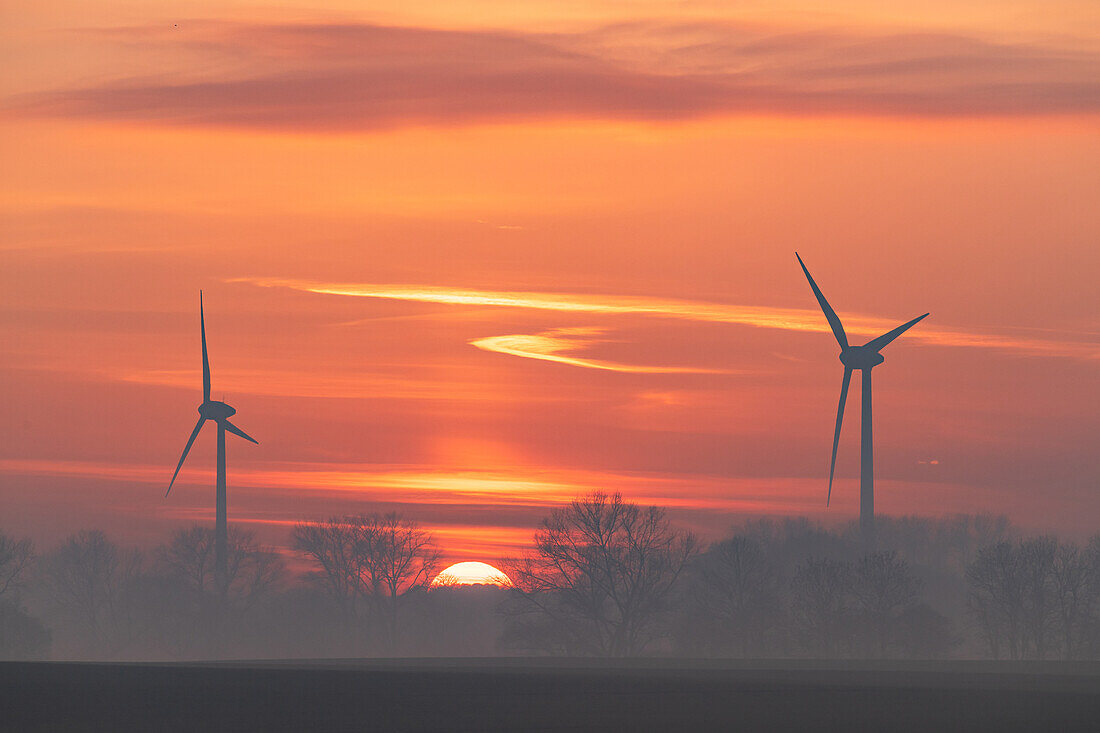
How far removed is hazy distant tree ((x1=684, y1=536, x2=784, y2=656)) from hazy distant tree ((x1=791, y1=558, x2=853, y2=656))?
1.99m

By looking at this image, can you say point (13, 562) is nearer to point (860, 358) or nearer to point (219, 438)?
point (219, 438)

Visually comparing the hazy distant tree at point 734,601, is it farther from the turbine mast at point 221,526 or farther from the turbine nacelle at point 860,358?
the turbine mast at point 221,526

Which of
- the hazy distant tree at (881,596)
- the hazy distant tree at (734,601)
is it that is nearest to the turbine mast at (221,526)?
the hazy distant tree at (734,601)

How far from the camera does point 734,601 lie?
458 feet

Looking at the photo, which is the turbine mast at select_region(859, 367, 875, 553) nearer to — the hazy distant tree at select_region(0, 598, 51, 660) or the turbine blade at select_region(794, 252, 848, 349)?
the turbine blade at select_region(794, 252, 848, 349)

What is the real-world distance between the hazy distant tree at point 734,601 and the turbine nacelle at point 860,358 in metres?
18.2

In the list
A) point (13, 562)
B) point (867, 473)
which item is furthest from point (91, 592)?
point (867, 473)

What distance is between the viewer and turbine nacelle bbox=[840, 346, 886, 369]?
142875mm

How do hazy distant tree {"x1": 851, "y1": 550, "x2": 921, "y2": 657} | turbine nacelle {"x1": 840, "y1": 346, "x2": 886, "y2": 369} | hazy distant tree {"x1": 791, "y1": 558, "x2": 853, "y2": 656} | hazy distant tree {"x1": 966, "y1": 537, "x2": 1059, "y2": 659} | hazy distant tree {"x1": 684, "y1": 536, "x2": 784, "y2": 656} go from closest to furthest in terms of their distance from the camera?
hazy distant tree {"x1": 791, "y1": 558, "x2": 853, "y2": 656}, hazy distant tree {"x1": 851, "y1": 550, "x2": 921, "y2": 657}, hazy distant tree {"x1": 684, "y1": 536, "x2": 784, "y2": 656}, hazy distant tree {"x1": 966, "y1": 537, "x2": 1059, "y2": 659}, turbine nacelle {"x1": 840, "y1": 346, "x2": 886, "y2": 369}

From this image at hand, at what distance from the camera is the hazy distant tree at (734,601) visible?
131250mm

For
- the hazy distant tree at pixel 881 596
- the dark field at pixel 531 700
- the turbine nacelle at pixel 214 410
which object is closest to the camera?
the dark field at pixel 531 700

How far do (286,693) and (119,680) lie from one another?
9380 mm

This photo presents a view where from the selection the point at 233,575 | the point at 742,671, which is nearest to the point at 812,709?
the point at 742,671

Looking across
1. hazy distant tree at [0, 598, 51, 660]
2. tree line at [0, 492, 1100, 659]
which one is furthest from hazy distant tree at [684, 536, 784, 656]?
hazy distant tree at [0, 598, 51, 660]
